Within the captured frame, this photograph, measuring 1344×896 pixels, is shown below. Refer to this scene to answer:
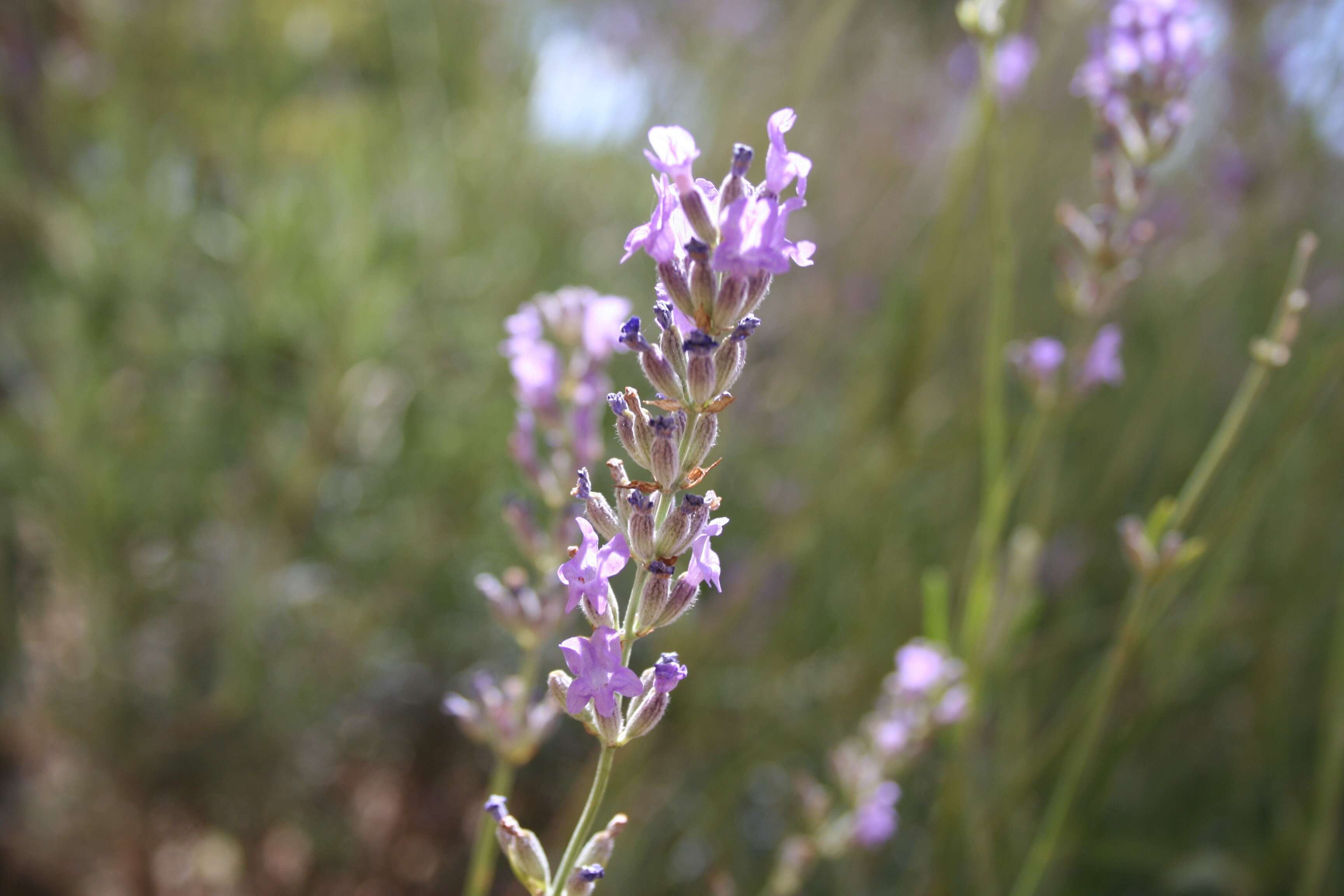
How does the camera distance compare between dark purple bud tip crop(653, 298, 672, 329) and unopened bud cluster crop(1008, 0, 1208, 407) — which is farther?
unopened bud cluster crop(1008, 0, 1208, 407)

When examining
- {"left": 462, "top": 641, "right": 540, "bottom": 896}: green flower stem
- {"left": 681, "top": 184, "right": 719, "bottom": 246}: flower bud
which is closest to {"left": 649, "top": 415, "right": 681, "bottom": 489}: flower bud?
{"left": 681, "top": 184, "right": 719, "bottom": 246}: flower bud

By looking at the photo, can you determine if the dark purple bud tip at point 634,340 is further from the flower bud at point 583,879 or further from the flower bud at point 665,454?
the flower bud at point 583,879

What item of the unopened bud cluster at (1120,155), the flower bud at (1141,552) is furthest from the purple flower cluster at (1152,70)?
the flower bud at (1141,552)

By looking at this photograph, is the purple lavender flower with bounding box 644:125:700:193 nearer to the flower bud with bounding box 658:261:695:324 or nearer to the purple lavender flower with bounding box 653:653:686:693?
the flower bud with bounding box 658:261:695:324

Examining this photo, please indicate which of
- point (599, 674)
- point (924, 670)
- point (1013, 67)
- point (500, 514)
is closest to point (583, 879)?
point (599, 674)

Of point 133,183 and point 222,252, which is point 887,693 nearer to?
point 222,252

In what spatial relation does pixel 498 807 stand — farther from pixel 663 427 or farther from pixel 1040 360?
pixel 1040 360

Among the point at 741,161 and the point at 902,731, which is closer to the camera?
the point at 741,161
